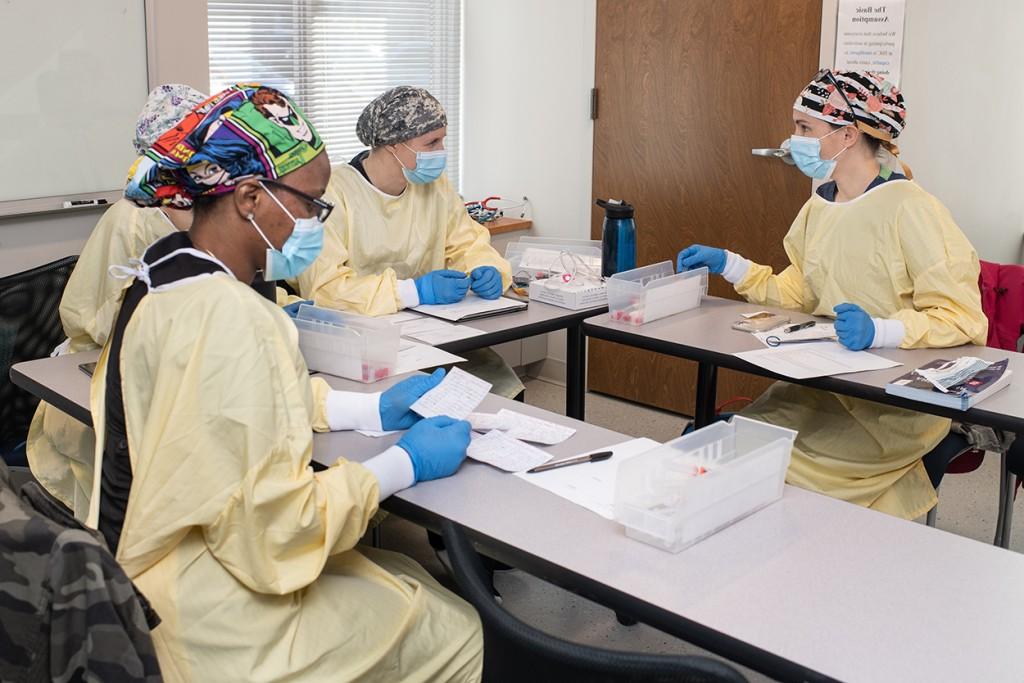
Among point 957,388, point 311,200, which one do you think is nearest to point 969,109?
point 957,388

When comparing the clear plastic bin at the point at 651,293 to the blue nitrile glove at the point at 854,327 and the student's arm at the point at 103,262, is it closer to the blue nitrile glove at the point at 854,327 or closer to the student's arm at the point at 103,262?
the blue nitrile glove at the point at 854,327

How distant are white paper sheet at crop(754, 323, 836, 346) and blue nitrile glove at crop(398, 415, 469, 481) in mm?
1054

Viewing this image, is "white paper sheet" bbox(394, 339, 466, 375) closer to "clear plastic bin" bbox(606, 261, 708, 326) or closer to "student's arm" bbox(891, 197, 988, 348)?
"clear plastic bin" bbox(606, 261, 708, 326)

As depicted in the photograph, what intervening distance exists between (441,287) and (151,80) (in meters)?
Result: 1.26

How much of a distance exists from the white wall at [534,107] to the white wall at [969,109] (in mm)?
1089

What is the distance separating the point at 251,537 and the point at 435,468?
0.38 meters

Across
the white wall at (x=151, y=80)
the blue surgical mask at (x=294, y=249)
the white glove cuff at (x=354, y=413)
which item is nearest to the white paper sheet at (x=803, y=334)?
the white glove cuff at (x=354, y=413)

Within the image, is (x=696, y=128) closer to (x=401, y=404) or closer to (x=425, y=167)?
(x=425, y=167)

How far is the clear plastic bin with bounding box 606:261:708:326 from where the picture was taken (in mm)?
2721

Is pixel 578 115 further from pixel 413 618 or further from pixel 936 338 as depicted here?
pixel 413 618

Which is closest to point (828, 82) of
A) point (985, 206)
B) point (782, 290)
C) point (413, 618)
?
point (782, 290)

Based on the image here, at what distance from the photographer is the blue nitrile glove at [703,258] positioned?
294 cm

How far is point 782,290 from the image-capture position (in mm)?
2939

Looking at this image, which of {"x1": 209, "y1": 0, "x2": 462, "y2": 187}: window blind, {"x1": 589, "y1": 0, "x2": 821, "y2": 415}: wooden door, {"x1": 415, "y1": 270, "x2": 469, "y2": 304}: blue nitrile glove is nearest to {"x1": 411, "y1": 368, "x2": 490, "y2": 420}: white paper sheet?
{"x1": 415, "y1": 270, "x2": 469, "y2": 304}: blue nitrile glove
